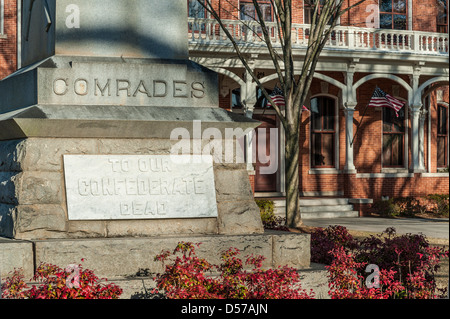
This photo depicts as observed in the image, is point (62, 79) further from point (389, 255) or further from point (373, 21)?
point (373, 21)

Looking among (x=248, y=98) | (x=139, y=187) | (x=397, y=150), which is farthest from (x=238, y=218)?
(x=397, y=150)

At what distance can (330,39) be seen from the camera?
73.5 ft

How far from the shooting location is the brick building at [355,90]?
21734 mm

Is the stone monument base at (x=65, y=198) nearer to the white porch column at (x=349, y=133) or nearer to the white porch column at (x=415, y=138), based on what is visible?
the white porch column at (x=349, y=133)

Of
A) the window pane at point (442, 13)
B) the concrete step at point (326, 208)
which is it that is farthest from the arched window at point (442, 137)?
the concrete step at point (326, 208)

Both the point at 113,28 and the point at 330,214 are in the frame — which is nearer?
the point at 113,28

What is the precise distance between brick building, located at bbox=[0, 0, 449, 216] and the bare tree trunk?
502 cm

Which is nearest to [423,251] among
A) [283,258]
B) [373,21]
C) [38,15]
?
[283,258]

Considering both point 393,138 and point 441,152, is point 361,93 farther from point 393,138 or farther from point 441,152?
point 441,152

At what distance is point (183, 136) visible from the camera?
7086 millimetres

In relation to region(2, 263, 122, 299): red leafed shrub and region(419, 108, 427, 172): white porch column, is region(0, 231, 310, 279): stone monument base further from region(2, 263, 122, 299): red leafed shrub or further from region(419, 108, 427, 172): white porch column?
region(419, 108, 427, 172): white porch column

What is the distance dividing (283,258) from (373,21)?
18.9 metres

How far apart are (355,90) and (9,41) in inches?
411

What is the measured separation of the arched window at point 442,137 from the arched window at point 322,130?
15.0ft
